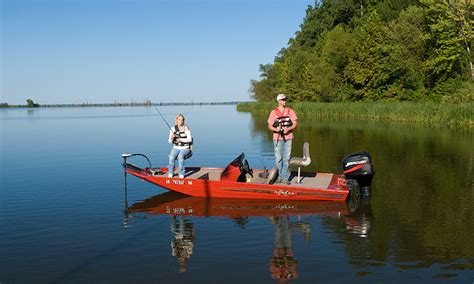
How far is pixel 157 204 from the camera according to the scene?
12852 mm

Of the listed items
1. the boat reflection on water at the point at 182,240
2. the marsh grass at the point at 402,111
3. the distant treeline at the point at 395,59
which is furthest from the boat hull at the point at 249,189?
the distant treeline at the point at 395,59

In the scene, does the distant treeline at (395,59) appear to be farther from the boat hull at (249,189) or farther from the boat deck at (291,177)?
the boat hull at (249,189)

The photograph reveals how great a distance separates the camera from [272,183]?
12719mm

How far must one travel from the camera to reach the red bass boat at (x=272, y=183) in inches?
479

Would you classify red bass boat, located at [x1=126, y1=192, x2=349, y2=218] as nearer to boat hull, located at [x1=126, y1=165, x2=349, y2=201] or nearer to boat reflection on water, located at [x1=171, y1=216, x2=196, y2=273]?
boat hull, located at [x1=126, y1=165, x2=349, y2=201]

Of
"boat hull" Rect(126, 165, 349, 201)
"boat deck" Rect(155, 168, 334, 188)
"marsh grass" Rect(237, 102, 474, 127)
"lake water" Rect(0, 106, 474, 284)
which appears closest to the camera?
"lake water" Rect(0, 106, 474, 284)

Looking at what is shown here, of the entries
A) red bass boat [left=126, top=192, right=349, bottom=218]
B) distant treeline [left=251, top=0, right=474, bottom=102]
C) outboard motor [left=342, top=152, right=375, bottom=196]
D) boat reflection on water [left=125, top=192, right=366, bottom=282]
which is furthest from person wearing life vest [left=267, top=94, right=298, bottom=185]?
distant treeline [left=251, top=0, right=474, bottom=102]

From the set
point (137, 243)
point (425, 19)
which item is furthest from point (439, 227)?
point (425, 19)

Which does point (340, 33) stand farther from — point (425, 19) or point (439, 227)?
point (439, 227)

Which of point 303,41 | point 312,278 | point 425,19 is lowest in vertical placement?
point 312,278

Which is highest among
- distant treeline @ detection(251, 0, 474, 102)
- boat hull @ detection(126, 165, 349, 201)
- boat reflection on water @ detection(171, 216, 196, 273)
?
distant treeline @ detection(251, 0, 474, 102)

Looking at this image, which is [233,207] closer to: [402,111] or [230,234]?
[230,234]

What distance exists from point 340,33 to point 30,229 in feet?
216

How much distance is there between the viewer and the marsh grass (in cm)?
3647
